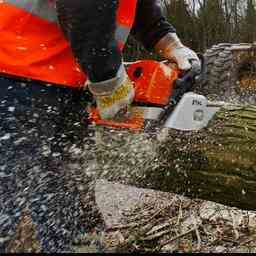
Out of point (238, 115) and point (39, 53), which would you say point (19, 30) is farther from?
point (238, 115)

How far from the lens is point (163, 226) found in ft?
11.2

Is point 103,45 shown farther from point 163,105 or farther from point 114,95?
point 163,105

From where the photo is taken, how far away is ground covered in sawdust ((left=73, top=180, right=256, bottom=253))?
3148 mm

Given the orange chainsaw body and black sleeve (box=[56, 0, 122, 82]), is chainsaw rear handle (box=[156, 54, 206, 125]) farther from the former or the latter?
black sleeve (box=[56, 0, 122, 82])

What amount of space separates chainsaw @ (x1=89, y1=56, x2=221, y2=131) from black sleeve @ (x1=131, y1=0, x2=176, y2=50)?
259 mm

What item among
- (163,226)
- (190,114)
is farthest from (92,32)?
(163,226)

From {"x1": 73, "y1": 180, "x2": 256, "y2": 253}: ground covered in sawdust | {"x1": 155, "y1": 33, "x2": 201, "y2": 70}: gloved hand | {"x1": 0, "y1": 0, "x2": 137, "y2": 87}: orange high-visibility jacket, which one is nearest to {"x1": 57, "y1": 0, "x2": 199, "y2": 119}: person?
{"x1": 155, "y1": 33, "x2": 201, "y2": 70}: gloved hand

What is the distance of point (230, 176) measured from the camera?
2.22 m

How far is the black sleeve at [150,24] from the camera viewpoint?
248 centimetres

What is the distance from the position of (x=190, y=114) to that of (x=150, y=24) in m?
0.58

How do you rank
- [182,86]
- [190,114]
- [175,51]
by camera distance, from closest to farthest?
[190,114], [182,86], [175,51]

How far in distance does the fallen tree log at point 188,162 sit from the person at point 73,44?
0.53ft

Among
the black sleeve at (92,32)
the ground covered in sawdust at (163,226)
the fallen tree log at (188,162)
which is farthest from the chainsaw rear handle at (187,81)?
the ground covered in sawdust at (163,226)

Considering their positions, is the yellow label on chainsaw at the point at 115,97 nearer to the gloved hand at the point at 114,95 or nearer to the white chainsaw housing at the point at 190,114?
the gloved hand at the point at 114,95
